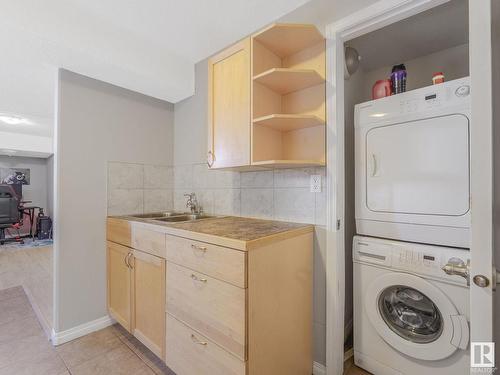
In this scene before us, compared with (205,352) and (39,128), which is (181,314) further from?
(39,128)

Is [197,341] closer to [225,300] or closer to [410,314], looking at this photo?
[225,300]

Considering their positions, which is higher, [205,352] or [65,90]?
[65,90]

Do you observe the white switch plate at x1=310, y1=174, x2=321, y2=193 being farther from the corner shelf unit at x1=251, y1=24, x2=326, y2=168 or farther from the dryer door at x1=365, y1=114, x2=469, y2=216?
the dryer door at x1=365, y1=114, x2=469, y2=216

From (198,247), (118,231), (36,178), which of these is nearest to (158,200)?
(118,231)

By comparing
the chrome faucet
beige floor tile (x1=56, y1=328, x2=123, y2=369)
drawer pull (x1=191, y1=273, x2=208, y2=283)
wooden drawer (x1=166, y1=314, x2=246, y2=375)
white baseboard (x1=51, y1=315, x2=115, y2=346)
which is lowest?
beige floor tile (x1=56, y1=328, x2=123, y2=369)

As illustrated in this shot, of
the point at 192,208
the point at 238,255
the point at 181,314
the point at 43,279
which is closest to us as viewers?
the point at 238,255

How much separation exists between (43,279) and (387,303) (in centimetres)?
382

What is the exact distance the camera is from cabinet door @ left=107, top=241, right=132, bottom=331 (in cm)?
176

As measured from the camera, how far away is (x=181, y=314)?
132 centimetres

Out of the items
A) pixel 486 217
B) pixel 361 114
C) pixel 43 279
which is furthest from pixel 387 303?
→ pixel 43 279

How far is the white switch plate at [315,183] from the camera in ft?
4.86

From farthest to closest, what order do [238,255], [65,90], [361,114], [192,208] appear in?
[192,208]
[65,90]
[361,114]
[238,255]

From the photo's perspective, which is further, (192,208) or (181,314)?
(192,208)

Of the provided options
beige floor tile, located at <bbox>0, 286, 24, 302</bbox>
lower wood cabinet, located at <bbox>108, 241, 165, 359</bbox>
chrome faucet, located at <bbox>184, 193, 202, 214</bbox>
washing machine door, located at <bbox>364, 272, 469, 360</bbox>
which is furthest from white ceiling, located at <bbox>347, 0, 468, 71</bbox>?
beige floor tile, located at <bbox>0, 286, 24, 302</bbox>
